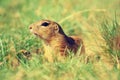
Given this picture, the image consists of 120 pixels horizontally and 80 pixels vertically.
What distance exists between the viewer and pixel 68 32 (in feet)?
32.9

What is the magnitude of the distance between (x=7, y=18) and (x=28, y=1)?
960 mm

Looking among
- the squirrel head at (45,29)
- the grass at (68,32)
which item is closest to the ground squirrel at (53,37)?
the squirrel head at (45,29)

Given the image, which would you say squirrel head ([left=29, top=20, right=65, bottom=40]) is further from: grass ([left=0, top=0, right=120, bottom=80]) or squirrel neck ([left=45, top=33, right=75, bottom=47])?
grass ([left=0, top=0, right=120, bottom=80])

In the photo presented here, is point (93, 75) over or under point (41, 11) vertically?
under

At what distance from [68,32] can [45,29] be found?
1500 millimetres

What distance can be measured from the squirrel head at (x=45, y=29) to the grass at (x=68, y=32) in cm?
18

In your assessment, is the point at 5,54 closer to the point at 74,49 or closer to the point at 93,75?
the point at 74,49

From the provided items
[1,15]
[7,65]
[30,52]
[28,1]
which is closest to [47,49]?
[30,52]

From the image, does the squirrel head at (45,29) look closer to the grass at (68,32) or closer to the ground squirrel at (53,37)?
the ground squirrel at (53,37)

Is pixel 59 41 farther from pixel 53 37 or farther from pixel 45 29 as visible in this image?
pixel 45 29

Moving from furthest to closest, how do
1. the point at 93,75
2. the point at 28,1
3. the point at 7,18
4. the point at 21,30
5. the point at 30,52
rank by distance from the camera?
the point at 28,1, the point at 7,18, the point at 21,30, the point at 30,52, the point at 93,75

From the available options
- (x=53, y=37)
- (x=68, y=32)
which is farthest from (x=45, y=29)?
(x=68, y=32)

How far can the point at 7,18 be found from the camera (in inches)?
427

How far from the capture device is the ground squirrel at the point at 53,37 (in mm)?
8408
